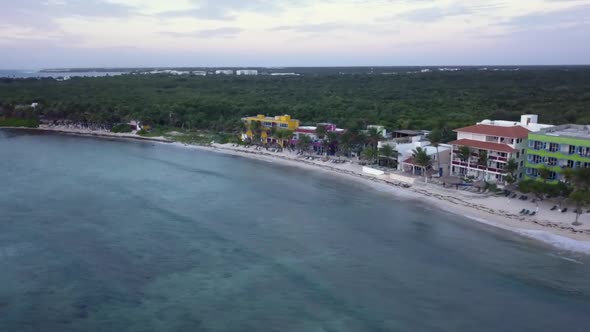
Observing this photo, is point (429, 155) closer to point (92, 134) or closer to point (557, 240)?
point (557, 240)

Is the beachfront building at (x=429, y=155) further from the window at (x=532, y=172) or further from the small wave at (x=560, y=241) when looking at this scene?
the small wave at (x=560, y=241)

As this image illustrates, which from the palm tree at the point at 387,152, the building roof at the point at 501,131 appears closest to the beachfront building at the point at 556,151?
the building roof at the point at 501,131

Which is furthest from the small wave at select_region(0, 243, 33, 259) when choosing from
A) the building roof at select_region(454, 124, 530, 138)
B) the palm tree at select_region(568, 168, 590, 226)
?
the building roof at select_region(454, 124, 530, 138)

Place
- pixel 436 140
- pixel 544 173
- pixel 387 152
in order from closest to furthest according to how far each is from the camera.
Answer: pixel 544 173 < pixel 436 140 < pixel 387 152

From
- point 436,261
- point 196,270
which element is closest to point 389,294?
point 436,261

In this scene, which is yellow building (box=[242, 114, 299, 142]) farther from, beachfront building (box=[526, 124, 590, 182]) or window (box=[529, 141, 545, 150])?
beachfront building (box=[526, 124, 590, 182])

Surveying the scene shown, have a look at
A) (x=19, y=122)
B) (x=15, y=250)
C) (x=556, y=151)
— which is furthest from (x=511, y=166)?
(x=19, y=122)

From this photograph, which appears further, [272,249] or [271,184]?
[271,184]

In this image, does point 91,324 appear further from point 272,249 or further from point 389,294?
point 389,294
